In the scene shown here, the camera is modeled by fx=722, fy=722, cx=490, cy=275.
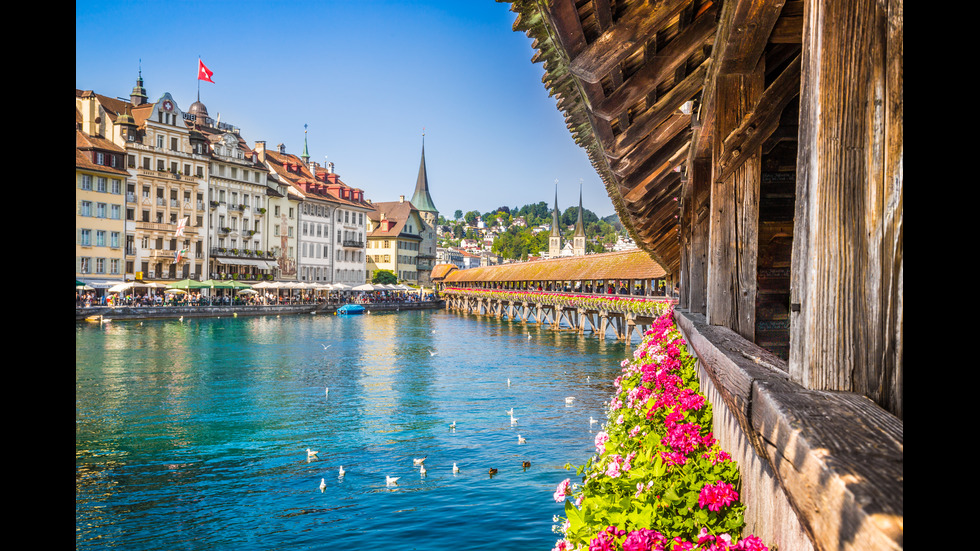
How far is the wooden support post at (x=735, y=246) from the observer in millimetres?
5086

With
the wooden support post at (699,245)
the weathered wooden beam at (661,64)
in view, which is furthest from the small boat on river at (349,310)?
the weathered wooden beam at (661,64)

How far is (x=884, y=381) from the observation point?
1.82 metres

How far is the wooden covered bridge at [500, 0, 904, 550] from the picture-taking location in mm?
1488

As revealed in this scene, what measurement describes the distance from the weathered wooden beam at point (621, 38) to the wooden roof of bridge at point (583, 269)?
2634 centimetres

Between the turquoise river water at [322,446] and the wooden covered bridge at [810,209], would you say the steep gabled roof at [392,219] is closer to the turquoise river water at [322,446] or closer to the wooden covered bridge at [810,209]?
the turquoise river water at [322,446]

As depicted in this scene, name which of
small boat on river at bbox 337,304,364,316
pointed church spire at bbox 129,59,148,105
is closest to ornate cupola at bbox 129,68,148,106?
pointed church spire at bbox 129,59,148,105

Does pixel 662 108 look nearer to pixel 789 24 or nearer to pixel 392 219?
pixel 789 24

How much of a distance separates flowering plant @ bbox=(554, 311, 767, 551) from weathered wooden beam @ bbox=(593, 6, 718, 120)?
190 centimetres

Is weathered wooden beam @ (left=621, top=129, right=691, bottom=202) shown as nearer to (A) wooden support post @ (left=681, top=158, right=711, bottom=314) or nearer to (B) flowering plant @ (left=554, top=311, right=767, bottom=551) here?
(A) wooden support post @ (left=681, top=158, right=711, bottom=314)

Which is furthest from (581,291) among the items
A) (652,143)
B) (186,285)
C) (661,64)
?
(661,64)

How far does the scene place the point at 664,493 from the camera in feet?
10.3

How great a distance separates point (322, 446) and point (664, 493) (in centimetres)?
1338
